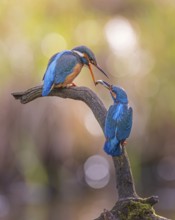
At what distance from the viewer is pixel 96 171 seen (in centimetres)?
1228

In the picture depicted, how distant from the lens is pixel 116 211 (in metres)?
3.82

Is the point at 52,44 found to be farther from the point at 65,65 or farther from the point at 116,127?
the point at 116,127

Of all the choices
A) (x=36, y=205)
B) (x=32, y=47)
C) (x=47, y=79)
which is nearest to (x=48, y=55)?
(x=32, y=47)

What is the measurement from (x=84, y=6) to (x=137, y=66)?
1.21 metres

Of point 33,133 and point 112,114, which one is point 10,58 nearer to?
point 33,133

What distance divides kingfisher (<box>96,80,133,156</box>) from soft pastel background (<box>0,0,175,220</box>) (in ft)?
23.1

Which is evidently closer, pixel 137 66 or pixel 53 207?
pixel 53 207

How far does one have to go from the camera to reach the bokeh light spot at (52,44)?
1169 cm

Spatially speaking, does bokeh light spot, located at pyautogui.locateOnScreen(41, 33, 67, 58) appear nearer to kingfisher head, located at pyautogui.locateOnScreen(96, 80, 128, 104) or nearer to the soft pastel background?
the soft pastel background

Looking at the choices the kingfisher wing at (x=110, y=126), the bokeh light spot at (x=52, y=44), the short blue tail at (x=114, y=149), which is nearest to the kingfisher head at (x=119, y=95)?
the kingfisher wing at (x=110, y=126)

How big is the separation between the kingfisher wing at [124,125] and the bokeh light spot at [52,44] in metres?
7.69

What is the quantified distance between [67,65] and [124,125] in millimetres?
533

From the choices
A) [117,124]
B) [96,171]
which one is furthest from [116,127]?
[96,171]

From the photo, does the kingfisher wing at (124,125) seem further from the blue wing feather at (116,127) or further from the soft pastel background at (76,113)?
the soft pastel background at (76,113)
